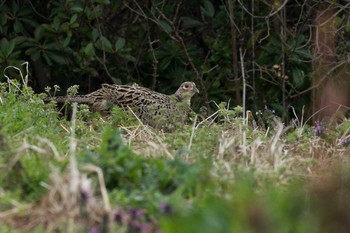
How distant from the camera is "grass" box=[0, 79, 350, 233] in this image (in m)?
5.30

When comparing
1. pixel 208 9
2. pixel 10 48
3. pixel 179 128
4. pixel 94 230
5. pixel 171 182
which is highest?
pixel 94 230

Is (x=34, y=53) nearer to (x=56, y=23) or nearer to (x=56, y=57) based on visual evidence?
(x=56, y=57)

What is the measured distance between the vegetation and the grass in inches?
0.4

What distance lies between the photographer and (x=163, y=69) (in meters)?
13.6

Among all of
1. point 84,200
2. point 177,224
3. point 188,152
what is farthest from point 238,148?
point 177,224

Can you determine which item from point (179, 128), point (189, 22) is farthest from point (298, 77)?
point (179, 128)

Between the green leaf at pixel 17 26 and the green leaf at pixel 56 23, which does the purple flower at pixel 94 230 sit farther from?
the green leaf at pixel 17 26

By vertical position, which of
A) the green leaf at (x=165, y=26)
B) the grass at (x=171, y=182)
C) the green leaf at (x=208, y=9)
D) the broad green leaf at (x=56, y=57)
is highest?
the grass at (x=171, y=182)

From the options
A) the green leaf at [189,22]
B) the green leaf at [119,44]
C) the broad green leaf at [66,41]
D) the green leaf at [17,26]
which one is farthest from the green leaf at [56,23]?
the green leaf at [189,22]

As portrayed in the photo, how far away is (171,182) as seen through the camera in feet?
22.1

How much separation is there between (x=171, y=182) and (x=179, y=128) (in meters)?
2.32

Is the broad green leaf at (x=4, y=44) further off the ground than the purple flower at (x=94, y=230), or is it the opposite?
the purple flower at (x=94, y=230)

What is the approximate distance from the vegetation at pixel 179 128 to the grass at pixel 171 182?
1cm

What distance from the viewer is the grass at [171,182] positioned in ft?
17.4
